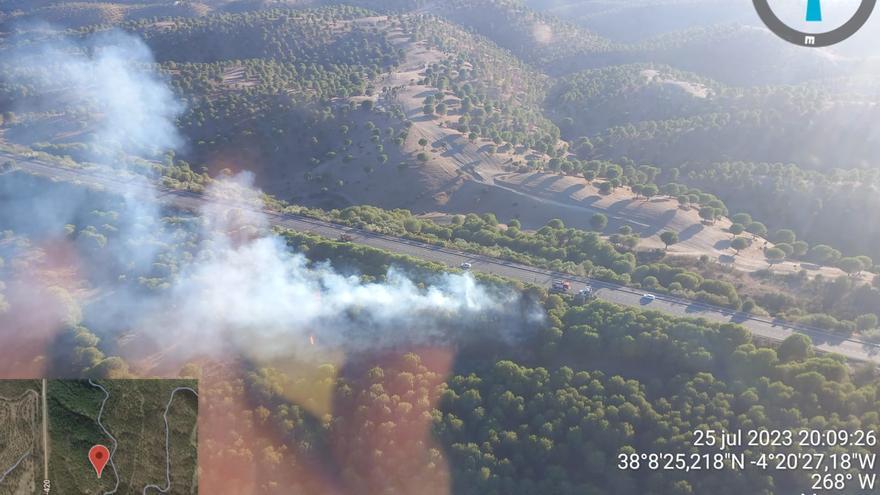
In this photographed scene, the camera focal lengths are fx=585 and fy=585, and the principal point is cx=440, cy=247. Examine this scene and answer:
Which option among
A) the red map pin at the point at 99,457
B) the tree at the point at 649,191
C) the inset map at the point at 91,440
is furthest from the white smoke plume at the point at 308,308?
the tree at the point at 649,191

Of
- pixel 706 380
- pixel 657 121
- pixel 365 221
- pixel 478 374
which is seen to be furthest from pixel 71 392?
pixel 657 121

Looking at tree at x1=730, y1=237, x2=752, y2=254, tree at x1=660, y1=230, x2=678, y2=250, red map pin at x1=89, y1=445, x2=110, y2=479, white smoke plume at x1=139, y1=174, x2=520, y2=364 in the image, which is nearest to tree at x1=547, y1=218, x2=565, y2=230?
tree at x1=660, y1=230, x2=678, y2=250

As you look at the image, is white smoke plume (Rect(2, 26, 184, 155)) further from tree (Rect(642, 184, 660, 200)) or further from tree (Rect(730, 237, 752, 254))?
tree (Rect(730, 237, 752, 254))

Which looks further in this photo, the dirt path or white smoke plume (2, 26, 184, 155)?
white smoke plume (2, 26, 184, 155)

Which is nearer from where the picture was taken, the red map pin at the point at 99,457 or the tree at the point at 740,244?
the red map pin at the point at 99,457

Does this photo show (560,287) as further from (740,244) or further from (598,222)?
(740,244)

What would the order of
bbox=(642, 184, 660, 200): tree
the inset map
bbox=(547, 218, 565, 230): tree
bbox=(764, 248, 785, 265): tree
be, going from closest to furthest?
the inset map
bbox=(764, 248, 785, 265): tree
bbox=(547, 218, 565, 230): tree
bbox=(642, 184, 660, 200): tree

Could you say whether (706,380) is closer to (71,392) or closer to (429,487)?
(429,487)

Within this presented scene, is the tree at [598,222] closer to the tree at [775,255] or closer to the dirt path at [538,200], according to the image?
the dirt path at [538,200]
